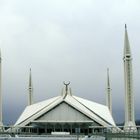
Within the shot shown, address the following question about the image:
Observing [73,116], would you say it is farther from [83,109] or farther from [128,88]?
[128,88]

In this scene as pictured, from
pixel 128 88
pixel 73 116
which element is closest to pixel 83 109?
pixel 73 116

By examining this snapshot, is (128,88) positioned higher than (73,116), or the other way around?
(128,88)

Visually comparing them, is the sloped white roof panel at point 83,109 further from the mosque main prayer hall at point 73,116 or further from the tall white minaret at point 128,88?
the tall white minaret at point 128,88

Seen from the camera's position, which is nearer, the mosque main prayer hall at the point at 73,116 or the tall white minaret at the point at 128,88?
the tall white minaret at the point at 128,88

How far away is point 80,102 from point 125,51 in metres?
8.49

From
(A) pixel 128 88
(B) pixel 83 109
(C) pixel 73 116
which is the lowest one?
(C) pixel 73 116

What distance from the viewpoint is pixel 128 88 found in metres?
52.7

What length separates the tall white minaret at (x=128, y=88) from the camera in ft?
170

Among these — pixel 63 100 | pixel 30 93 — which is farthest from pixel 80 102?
pixel 30 93

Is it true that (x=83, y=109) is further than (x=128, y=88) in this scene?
Yes

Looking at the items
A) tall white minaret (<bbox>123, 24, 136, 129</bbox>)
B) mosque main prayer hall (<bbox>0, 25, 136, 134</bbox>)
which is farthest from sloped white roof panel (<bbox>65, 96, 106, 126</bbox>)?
tall white minaret (<bbox>123, 24, 136, 129</bbox>)

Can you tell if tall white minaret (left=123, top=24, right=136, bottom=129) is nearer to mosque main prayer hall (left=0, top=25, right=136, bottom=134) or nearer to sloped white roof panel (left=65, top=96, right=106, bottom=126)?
mosque main prayer hall (left=0, top=25, right=136, bottom=134)

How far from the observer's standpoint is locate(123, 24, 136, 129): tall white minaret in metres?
51.7

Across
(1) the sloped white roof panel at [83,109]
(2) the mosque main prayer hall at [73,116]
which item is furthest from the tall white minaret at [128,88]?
(1) the sloped white roof panel at [83,109]
